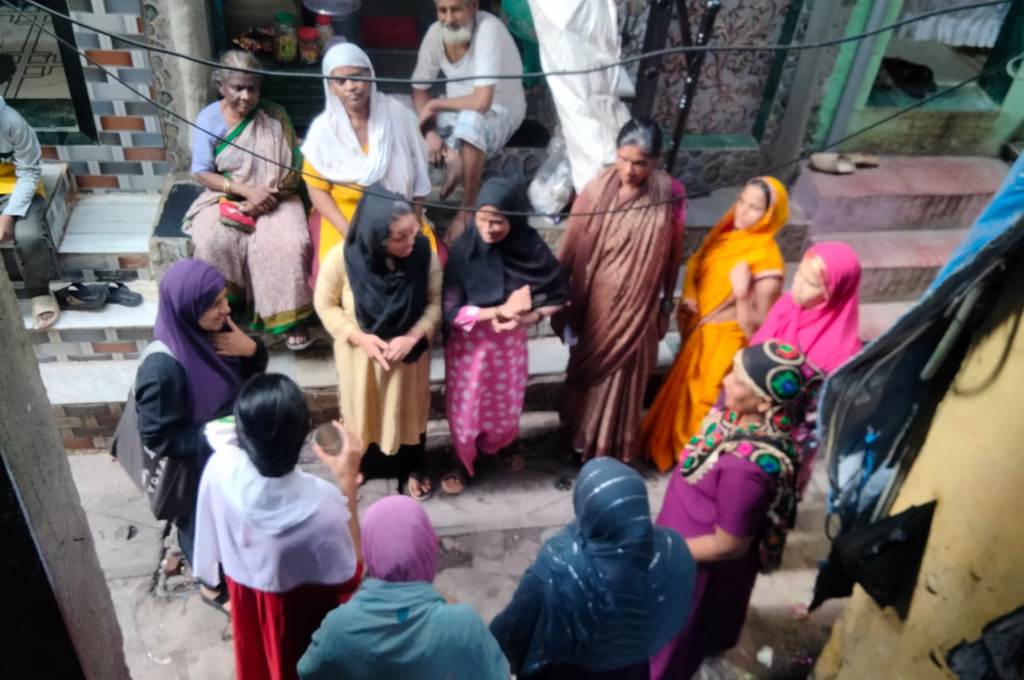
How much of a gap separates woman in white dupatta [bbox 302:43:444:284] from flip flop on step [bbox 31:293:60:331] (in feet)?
4.17

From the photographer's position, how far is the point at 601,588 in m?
2.09

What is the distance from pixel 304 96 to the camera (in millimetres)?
4500

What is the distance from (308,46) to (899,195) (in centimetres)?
353

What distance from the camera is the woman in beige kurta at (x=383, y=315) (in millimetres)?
2961

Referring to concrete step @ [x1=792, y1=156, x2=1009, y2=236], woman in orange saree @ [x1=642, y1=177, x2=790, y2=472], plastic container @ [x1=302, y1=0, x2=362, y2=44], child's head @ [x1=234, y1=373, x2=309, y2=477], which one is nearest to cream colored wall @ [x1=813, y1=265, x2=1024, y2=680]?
woman in orange saree @ [x1=642, y1=177, x2=790, y2=472]

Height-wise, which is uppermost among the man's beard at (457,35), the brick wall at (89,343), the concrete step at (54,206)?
the man's beard at (457,35)

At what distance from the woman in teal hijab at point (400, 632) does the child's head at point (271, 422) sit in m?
0.39

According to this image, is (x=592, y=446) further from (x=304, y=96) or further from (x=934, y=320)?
(x=304, y=96)

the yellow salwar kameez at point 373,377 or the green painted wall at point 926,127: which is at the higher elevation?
the green painted wall at point 926,127

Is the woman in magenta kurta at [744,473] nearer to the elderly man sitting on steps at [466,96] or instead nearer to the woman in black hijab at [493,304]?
the woman in black hijab at [493,304]

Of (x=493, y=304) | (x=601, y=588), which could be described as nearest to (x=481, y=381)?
(x=493, y=304)

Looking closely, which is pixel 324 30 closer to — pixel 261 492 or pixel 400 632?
pixel 261 492

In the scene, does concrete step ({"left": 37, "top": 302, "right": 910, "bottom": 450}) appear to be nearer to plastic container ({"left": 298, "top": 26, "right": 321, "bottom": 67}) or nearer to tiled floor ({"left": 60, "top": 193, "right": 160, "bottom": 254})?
tiled floor ({"left": 60, "top": 193, "right": 160, "bottom": 254})

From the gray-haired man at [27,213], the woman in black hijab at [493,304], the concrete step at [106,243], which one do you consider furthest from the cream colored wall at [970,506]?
the gray-haired man at [27,213]
